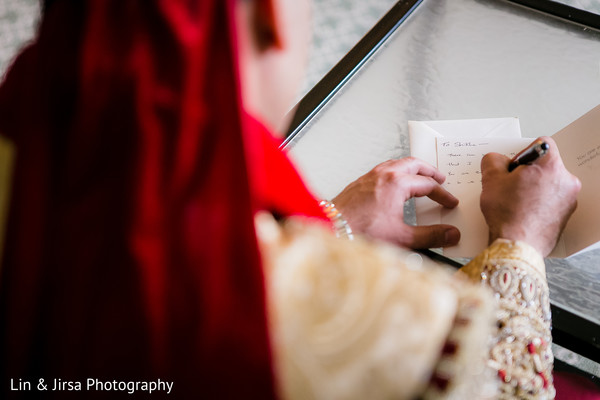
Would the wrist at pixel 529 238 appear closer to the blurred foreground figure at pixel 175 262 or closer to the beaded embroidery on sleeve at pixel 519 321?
the beaded embroidery on sleeve at pixel 519 321

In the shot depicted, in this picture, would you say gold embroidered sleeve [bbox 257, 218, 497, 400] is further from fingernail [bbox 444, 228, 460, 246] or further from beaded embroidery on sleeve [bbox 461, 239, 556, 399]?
fingernail [bbox 444, 228, 460, 246]

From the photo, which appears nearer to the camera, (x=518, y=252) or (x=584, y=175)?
(x=518, y=252)

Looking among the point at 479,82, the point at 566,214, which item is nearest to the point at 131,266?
the point at 566,214

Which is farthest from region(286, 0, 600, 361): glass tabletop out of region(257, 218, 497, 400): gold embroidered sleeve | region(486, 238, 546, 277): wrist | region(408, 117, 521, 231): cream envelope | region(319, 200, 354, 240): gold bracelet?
region(257, 218, 497, 400): gold embroidered sleeve

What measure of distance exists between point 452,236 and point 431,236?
27mm

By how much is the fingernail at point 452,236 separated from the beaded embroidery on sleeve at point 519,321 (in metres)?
0.13

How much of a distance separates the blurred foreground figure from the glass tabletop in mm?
457

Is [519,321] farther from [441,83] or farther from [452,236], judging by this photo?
[441,83]

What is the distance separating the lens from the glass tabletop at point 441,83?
2.46 ft

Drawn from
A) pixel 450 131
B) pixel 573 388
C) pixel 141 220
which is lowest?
pixel 573 388

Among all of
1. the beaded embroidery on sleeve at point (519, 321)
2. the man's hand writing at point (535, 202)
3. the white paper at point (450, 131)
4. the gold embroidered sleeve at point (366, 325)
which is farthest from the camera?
the white paper at point (450, 131)

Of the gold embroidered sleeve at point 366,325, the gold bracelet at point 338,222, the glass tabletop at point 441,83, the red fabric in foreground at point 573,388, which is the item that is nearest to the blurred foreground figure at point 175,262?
the gold embroidered sleeve at point 366,325

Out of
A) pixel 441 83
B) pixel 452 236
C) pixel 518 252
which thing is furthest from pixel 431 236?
pixel 441 83

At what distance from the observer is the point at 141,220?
0.26 meters
